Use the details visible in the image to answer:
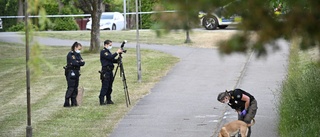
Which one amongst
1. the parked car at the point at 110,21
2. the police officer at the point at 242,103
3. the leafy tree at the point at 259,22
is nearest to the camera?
the leafy tree at the point at 259,22

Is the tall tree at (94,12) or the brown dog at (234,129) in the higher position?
the tall tree at (94,12)

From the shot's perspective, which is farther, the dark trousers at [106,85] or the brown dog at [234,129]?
the dark trousers at [106,85]

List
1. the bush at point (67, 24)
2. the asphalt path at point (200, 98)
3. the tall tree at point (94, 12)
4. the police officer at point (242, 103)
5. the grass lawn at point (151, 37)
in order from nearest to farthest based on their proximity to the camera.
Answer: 1. the police officer at point (242, 103)
2. the asphalt path at point (200, 98)
3. the tall tree at point (94, 12)
4. the grass lawn at point (151, 37)
5. the bush at point (67, 24)

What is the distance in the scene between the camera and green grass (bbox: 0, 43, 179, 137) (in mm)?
15375

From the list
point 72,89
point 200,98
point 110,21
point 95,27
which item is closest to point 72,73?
point 72,89

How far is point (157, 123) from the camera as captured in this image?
15852mm

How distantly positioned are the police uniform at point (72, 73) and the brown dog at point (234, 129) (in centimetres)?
519

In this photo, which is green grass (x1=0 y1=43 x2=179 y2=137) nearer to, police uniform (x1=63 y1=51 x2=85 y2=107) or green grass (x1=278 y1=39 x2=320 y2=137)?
police uniform (x1=63 y1=51 x2=85 y2=107)

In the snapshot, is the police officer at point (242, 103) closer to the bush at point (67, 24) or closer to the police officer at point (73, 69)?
the police officer at point (73, 69)

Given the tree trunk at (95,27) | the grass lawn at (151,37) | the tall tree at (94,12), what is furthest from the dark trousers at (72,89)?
the grass lawn at (151,37)

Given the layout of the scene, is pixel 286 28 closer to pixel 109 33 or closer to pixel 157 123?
pixel 157 123

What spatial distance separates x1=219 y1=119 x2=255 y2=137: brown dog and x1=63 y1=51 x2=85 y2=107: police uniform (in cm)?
519

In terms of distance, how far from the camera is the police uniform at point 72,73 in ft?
56.2

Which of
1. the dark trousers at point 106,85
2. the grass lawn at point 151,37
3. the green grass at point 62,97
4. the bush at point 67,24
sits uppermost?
the bush at point 67,24
